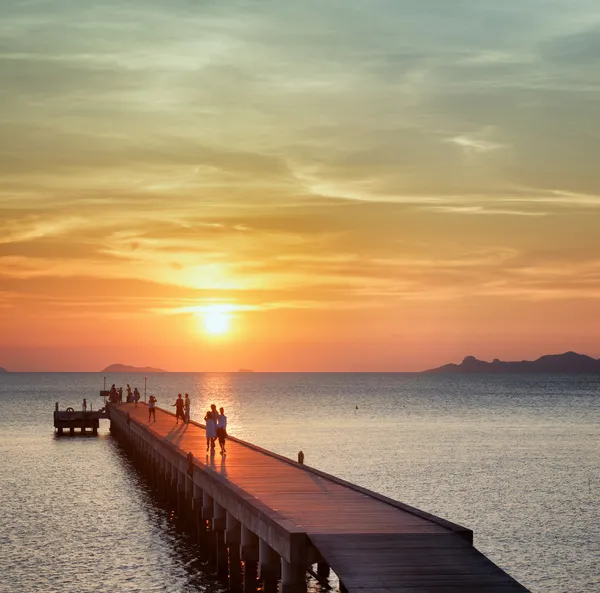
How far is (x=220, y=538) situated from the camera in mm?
31578

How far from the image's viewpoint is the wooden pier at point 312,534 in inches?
700

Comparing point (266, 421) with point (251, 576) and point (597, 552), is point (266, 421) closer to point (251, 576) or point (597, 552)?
point (597, 552)

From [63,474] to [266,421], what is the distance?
5803 cm

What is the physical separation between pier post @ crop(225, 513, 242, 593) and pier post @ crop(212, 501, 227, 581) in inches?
64.8

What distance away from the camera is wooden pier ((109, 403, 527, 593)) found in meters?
17.8

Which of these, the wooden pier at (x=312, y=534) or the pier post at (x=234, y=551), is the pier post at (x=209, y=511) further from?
the pier post at (x=234, y=551)

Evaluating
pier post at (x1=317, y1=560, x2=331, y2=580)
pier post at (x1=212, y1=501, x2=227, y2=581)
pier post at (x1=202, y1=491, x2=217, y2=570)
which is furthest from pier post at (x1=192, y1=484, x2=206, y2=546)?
pier post at (x1=317, y1=560, x2=331, y2=580)

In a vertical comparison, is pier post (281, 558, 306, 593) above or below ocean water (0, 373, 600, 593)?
above

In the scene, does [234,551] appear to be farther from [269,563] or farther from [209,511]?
[269,563]

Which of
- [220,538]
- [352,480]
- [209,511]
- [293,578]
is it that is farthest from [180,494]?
[293,578]

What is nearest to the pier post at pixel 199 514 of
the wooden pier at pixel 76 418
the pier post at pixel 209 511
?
the pier post at pixel 209 511

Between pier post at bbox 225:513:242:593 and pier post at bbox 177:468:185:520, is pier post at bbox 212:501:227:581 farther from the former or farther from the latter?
pier post at bbox 177:468:185:520

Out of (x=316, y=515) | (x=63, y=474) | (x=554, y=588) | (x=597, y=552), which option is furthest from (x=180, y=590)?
(x=63, y=474)

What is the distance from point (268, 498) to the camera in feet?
87.5
